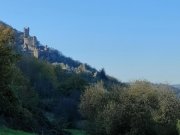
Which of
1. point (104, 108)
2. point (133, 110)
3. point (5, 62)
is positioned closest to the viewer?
point (5, 62)

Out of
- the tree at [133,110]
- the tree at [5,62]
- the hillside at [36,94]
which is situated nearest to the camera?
the tree at [5,62]

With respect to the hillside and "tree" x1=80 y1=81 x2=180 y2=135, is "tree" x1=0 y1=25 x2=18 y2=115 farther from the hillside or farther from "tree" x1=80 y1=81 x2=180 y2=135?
"tree" x1=80 y1=81 x2=180 y2=135

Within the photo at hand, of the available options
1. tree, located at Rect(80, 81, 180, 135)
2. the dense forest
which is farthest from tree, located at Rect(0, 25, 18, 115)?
tree, located at Rect(80, 81, 180, 135)

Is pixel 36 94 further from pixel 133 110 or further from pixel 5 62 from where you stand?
pixel 5 62

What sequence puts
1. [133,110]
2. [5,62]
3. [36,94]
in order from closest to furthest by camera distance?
[5,62], [133,110], [36,94]

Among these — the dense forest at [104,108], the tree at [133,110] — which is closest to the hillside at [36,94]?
the dense forest at [104,108]

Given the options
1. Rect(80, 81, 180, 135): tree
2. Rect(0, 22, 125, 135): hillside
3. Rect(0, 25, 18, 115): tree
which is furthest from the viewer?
Rect(80, 81, 180, 135): tree

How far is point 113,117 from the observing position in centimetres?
6919

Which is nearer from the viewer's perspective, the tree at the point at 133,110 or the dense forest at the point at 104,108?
the dense forest at the point at 104,108

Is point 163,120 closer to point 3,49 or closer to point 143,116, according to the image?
point 143,116

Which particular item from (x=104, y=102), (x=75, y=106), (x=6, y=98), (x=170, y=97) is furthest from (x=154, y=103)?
(x=75, y=106)

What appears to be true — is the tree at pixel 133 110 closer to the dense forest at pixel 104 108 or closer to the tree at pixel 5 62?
the dense forest at pixel 104 108

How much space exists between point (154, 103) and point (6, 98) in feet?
103

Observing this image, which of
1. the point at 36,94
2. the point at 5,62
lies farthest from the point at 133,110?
the point at 36,94
